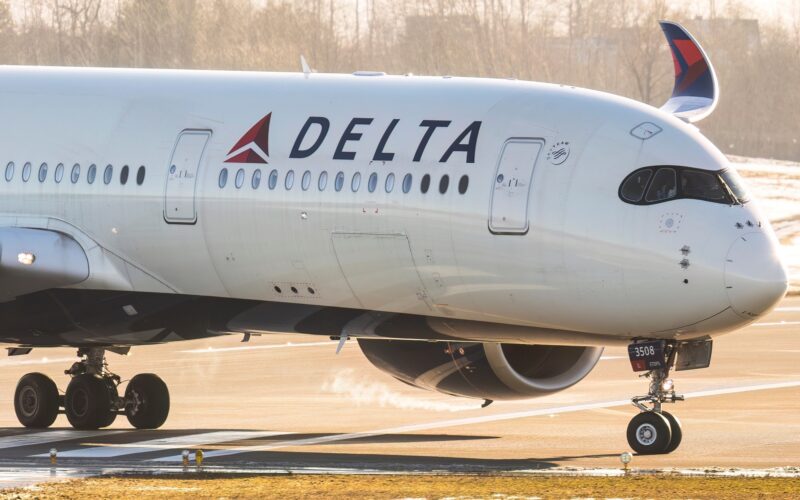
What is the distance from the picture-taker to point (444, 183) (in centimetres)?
2356

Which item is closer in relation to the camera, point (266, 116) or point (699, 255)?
point (699, 255)

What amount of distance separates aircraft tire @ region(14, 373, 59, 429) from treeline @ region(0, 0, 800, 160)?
9859 cm

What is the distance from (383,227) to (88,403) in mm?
6857

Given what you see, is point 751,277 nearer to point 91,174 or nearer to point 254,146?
point 254,146

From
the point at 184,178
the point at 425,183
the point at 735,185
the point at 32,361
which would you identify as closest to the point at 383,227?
the point at 425,183

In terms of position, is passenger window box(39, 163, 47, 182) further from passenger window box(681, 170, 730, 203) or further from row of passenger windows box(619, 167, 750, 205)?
passenger window box(681, 170, 730, 203)

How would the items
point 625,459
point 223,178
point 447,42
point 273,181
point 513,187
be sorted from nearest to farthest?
point 625,459
point 513,187
point 273,181
point 223,178
point 447,42

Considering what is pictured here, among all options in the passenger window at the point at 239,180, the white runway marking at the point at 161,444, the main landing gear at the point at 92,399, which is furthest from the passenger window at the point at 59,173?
the white runway marking at the point at 161,444

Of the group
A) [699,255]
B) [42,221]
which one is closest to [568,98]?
[699,255]

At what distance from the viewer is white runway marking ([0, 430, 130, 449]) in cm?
2622

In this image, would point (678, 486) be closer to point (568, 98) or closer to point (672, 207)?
point (672, 207)

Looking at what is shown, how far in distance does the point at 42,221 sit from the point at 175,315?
2.33m

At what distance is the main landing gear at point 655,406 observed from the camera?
22672 millimetres

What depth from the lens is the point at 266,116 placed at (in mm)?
25516
